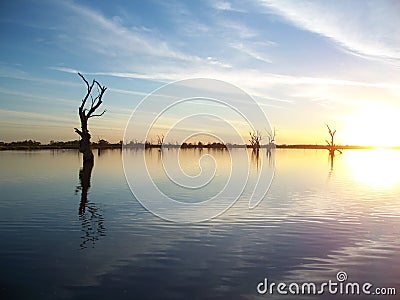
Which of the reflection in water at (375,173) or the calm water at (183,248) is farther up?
the reflection in water at (375,173)

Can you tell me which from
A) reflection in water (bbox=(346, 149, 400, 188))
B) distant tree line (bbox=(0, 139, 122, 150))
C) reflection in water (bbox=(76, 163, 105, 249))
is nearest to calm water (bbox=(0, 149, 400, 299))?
reflection in water (bbox=(76, 163, 105, 249))

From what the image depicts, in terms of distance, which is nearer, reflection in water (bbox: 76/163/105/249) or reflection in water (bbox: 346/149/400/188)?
reflection in water (bbox: 76/163/105/249)

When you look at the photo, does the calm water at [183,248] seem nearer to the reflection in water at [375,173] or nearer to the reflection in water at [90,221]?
the reflection in water at [90,221]

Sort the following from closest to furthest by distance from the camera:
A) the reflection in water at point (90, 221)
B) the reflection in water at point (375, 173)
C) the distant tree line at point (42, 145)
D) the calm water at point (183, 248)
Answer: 1. the calm water at point (183, 248)
2. the reflection in water at point (90, 221)
3. the reflection in water at point (375, 173)
4. the distant tree line at point (42, 145)

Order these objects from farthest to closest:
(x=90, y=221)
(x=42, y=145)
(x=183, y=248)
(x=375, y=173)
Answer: (x=42, y=145), (x=375, y=173), (x=90, y=221), (x=183, y=248)

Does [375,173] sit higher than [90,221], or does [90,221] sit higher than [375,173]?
[375,173]

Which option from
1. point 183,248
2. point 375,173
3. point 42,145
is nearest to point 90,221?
point 183,248

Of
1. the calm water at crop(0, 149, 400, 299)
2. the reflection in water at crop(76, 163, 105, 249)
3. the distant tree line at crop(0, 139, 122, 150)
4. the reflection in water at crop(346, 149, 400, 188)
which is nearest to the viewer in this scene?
the calm water at crop(0, 149, 400, 299)

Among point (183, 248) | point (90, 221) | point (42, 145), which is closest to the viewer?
point (183, 248)

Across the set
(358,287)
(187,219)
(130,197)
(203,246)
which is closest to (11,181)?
(130,197)

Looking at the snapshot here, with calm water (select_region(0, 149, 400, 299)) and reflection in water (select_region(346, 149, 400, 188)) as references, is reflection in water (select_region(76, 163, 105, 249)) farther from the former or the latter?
reflection in water (select_region(346, 149, 400, 188))

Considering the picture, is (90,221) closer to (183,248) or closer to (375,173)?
(183,248)

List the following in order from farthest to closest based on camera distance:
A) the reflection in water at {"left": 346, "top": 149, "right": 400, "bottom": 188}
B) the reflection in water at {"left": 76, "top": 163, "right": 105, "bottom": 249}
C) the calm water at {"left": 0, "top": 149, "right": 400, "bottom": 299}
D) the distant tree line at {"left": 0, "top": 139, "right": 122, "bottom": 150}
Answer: the distant tree line at {"left": 0, "top": 139, "right": 122, "bottom": 150} < the reflection in water at {"left": 346, "top": 149, "right": 400, "bottom": 188} < the reflection in water at {"left": 76, "top": 163, "right": 105, "bottom": 249} < the calm water at {"left": 0, "top": 149, "right": 400, "bottom": 299}

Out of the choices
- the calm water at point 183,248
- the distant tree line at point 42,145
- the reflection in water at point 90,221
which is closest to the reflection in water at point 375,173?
the calm water at point 183,248
